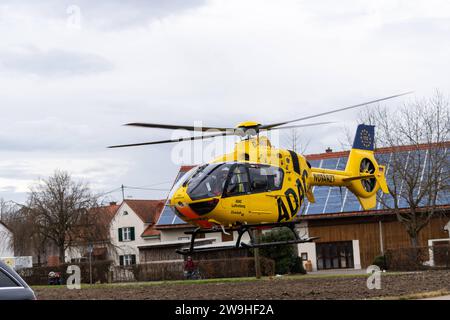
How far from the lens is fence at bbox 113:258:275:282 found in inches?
1772

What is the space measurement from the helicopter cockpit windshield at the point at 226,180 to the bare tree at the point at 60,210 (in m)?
44.6

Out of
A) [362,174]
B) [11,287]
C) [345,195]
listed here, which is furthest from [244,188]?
[345,195]

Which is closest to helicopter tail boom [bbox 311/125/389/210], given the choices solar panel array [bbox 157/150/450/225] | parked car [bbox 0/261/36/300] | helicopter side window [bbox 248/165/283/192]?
helicopter side window [bbox 248/165/283/192]

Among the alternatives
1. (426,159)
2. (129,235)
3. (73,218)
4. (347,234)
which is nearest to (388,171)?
(426,159)

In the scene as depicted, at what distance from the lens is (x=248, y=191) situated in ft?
77.8

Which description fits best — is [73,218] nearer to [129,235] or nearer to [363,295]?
[129,235]

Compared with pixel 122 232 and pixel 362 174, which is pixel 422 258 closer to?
pixel 362 174

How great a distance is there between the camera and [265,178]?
24188mm

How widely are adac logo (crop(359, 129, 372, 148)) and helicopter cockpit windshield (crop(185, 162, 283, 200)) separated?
26.5ft

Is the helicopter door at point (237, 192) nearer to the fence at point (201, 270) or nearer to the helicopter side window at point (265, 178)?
the helicopter side window at point (265, 178)

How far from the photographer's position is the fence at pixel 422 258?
139 ft

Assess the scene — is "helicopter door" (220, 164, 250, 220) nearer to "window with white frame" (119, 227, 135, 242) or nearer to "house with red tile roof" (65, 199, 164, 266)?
"house with red tile roof" (65, 199, 164, 266)

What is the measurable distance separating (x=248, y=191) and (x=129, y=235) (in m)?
56.0

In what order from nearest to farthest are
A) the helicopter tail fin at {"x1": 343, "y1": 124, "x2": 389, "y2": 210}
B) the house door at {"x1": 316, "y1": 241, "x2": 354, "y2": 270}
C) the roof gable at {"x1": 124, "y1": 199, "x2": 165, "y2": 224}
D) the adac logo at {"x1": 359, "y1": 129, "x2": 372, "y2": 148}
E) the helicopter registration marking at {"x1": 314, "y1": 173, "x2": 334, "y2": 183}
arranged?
the helicopter registration marking at {"x1": 314, "y1": 173, "x2": 334, "y2": 183} → the helicopter tail fin at {"x1": 343, "y1": 124, "x2": 389, "y2": 210} → the adac logo at {"x1": 359, "y1": 129, "x2": 372, "y2": 148} → the house door at {"x1": 316, "y1": 241, "x2": 354, "y2": 270} → the roof gable at {"x1": 124, "y1": 199, "x2": 165, "y2": 224}
